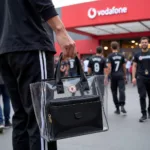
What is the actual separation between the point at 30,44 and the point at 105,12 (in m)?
16.7

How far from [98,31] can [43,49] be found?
1966 cm

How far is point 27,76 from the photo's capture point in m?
1.86

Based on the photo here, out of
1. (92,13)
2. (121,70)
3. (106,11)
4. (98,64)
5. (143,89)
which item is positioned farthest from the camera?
(92,13)

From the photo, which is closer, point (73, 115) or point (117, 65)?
point (73, 115)

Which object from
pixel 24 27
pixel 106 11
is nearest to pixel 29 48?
pixel 24 27

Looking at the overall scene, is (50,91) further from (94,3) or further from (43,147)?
(94,3)

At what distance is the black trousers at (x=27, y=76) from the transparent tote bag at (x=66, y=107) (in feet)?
0.27

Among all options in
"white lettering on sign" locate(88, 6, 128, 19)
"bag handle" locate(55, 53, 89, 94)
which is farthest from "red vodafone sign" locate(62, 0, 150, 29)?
"bag handle" locate(55, 53, 89, 94)

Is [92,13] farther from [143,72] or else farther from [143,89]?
[143,89]

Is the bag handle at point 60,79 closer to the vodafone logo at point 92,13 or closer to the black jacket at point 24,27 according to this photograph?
the black jacket at point 24,27

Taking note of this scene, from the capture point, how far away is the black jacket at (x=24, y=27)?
1.82 m

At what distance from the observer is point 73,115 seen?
6.00 ft

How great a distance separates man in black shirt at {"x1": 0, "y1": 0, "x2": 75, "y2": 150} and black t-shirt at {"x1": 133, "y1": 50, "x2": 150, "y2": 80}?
172 inches

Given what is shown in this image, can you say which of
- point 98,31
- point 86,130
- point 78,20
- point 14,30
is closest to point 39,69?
point 14,30
